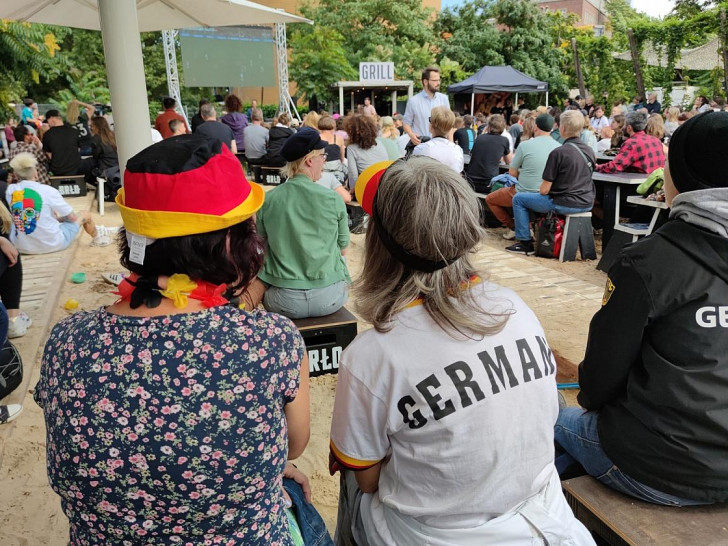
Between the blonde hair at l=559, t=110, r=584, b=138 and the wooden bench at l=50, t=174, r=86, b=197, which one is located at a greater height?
the blonde hair at l=559, t=110, r=584, b=138

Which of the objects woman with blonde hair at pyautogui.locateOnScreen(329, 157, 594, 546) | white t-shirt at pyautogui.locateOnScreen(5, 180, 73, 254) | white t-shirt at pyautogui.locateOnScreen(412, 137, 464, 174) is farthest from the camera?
white t-shirt at pyautogui.locateOnScreen(412, 137, 464, 174)

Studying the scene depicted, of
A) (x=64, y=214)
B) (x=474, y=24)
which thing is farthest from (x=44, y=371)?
(x=474, y=24)

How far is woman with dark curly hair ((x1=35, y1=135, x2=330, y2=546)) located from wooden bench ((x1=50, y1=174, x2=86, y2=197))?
878cm

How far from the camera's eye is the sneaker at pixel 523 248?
260 inches

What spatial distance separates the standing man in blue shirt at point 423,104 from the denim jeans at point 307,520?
6.48 meters

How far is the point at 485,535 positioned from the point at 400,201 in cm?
82

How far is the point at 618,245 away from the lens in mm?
5645

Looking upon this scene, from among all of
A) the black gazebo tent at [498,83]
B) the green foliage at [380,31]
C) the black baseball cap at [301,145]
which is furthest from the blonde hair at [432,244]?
the green foliage at [380,31]

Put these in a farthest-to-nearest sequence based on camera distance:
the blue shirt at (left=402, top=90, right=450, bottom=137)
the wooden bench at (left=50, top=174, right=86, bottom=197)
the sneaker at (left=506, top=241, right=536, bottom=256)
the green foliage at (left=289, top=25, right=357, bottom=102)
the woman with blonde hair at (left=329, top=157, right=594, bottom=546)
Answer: the green foliage at (left=289, top=25, right=357, bottom=102)
the wooden bench at (left=50, top=174, right=86, bottom=197)
the blue shirt at (left=402, top=90, right=450, bottom=137)
the sneaker at (left=506, top=241, right=536, bottom=256)
the woman with blonde hair at (left=329, top=157, right=594, bottom=546)

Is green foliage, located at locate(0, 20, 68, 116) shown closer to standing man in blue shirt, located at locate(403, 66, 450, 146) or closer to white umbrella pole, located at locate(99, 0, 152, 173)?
standing man in blue shirt, located at locate(403, 66, 450, 146)

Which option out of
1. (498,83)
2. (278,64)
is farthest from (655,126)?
(278,64)

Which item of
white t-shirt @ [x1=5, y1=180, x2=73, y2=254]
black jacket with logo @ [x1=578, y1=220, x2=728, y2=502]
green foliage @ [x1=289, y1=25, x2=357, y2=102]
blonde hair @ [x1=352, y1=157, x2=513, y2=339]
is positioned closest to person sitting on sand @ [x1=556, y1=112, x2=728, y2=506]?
black jacket with logo @ [x1=578, y1=220, x2=728, y2=502]

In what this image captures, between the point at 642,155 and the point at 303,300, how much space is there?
15.0ft

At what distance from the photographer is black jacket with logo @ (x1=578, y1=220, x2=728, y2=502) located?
1533 millimetres
